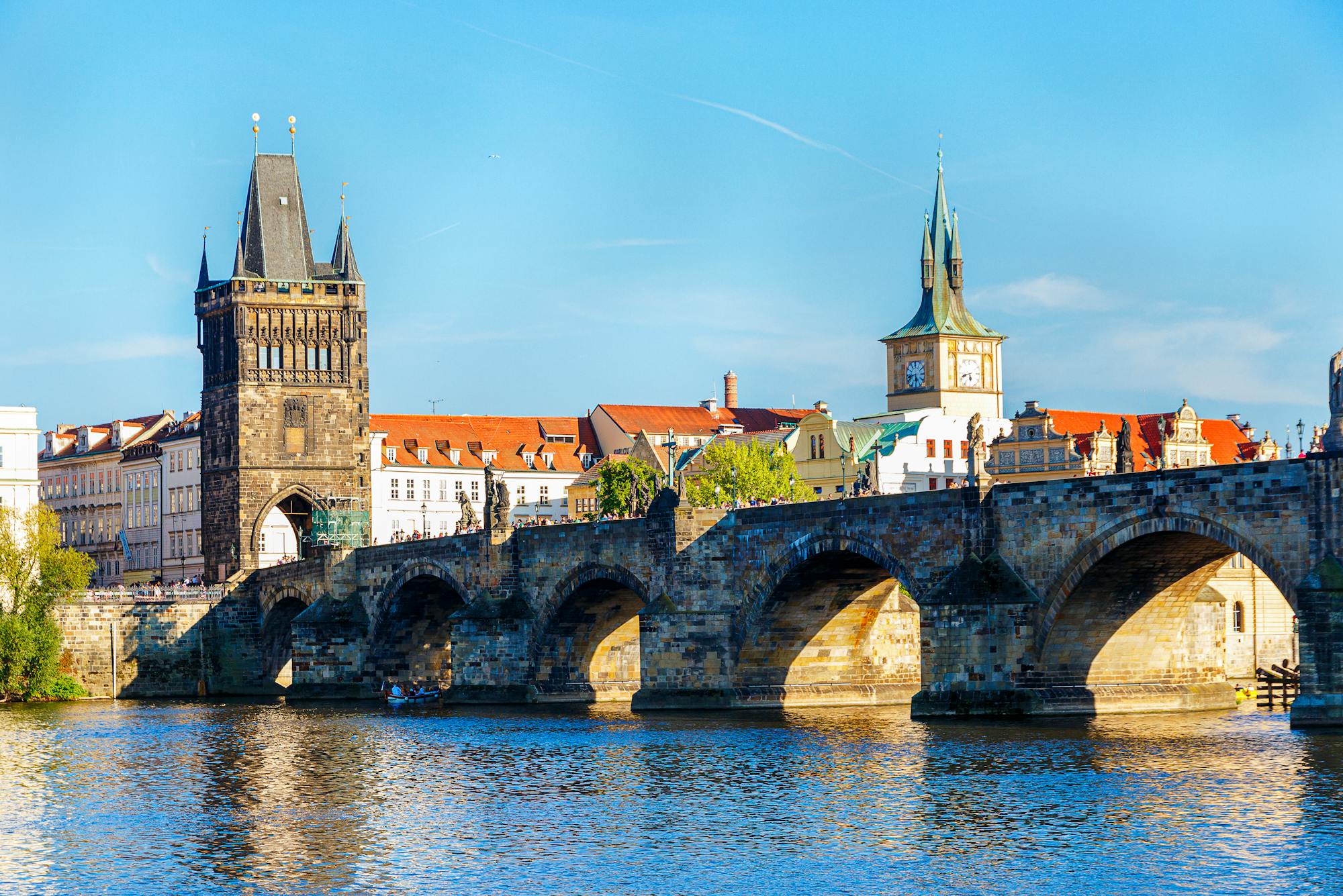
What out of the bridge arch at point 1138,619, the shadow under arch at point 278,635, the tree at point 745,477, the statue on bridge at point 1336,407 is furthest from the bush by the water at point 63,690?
the statue on bridge at point 1336,407

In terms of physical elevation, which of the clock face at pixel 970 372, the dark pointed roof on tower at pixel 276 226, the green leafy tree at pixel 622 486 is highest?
the dark pointed roof on tower at pixel 276 226

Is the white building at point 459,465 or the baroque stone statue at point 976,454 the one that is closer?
the baroque stone statue at point 976,454

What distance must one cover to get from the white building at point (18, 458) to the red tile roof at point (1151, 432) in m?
53.8

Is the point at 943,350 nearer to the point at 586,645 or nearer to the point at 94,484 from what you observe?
the point at 94,484

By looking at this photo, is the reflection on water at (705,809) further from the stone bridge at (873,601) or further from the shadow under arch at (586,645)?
the shadow under arch at (586,645)

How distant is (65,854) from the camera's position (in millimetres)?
37594

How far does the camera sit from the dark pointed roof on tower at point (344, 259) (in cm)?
11475

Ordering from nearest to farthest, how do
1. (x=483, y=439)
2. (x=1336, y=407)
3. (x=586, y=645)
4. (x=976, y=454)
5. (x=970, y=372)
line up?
(x=1336, y=407) → (x=976, y=454) → (x=586, y=645) → (x=483, y=439) → (x=970, y=372)

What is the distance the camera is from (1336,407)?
154ft

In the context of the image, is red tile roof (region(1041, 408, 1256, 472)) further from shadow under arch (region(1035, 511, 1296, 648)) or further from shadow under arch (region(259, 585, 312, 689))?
shadow under arch (region(1035, 511, 1296, 648))

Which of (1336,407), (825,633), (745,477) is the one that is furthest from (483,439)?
(1336,407)

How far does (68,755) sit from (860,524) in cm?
2130

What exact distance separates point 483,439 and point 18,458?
45.7m

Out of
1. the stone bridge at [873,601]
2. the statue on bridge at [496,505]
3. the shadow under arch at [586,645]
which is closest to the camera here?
the stone bridge at [873,601]
